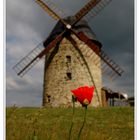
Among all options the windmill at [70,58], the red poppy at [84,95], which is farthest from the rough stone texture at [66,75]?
the red poppy at [84,95]

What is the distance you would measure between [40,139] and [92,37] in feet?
40.6

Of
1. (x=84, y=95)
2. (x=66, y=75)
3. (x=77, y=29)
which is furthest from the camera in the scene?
(x=77, y=29)

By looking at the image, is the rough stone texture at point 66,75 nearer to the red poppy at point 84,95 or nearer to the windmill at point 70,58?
the windmill at point 70,58

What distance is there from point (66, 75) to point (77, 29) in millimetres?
1998

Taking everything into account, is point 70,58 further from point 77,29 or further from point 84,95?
point 84,95

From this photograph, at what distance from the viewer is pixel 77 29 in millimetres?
14656

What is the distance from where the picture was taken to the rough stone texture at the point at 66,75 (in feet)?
47.1

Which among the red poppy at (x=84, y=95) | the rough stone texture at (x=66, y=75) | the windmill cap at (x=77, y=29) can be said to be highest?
the windmill cap at (x=77, y=29)

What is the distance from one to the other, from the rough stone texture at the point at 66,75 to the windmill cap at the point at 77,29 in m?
0.43

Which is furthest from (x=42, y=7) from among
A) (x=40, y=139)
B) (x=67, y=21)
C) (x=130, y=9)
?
(x=40, y=139)

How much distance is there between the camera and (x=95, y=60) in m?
15.0

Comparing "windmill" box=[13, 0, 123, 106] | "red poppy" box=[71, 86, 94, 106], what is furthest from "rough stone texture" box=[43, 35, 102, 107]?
"red poppy" box=[71, 86, 94, 106]

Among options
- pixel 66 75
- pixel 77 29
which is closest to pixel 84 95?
pixel 66 75

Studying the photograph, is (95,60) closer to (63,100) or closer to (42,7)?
(63,100)
